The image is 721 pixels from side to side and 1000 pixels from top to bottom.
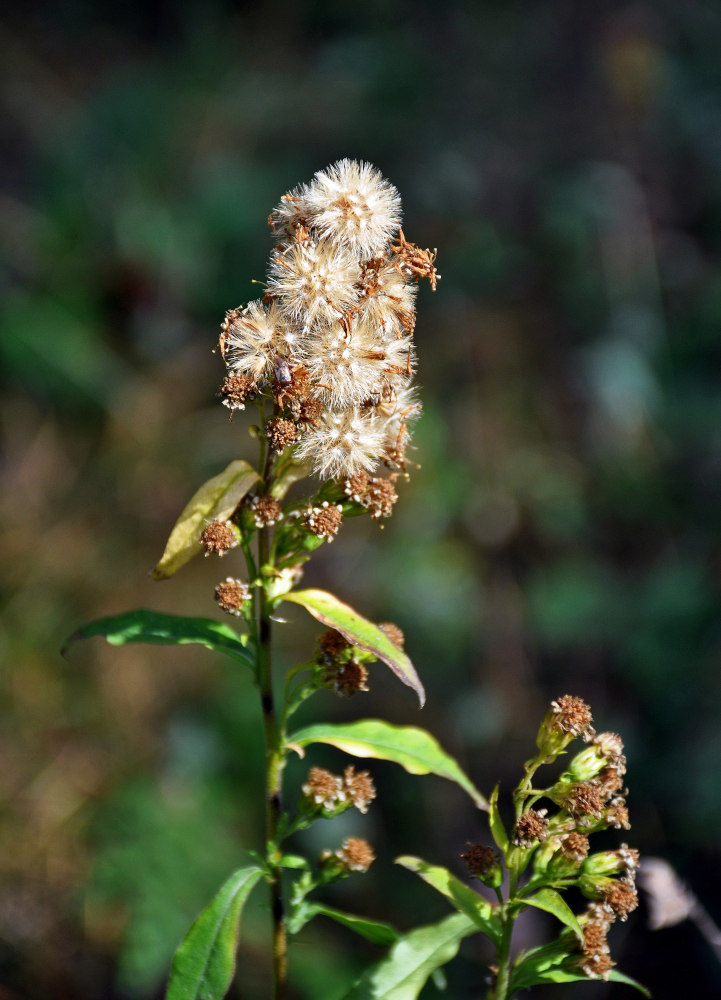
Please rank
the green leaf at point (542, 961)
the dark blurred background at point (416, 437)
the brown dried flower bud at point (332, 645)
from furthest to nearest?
the dark blurred background at point (416, 437)
the brown dried flower bud at point (332, 645)
the green leaf at point (542, 961)

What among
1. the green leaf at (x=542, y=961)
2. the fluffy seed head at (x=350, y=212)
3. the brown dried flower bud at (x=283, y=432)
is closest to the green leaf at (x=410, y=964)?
the green leaf at (x=542, y=961)

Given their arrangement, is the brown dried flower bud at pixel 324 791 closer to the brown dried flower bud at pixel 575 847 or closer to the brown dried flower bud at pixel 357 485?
the brown dried flower bud at pixel 575 847

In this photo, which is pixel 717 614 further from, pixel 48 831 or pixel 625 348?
pixel 48 831

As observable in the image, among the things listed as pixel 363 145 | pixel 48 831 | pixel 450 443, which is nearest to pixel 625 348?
pixel 450 443

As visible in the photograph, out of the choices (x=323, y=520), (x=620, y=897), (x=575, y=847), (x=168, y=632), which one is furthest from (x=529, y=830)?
(x=168, y=632)

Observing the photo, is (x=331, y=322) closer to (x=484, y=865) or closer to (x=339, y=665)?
(x=339, y=665)

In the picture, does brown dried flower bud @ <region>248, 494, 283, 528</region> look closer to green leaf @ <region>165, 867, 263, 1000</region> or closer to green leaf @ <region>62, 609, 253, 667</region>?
green leaf @ <region>62, 609, 253, 667</region>
